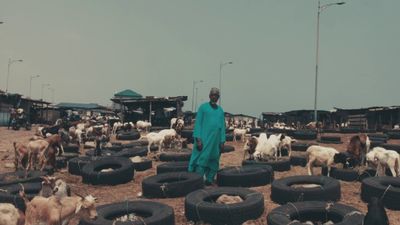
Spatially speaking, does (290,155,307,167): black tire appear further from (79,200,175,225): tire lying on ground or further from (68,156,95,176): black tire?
(79,200,175,225): tire lying on ground

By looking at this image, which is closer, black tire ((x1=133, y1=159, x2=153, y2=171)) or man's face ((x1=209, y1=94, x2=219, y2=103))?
Answer: man's face ((x1=209, y1=94, x2=219, y2=103))

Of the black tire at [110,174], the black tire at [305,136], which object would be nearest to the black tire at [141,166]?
the black tire at [110,174]

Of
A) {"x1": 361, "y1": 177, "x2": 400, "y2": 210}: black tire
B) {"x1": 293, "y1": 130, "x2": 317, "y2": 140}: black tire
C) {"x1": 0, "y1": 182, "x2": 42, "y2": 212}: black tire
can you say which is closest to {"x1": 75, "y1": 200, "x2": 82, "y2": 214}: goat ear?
{"x1": 0, "y1": 182, "x2": 42, "y2": 212}: black tire

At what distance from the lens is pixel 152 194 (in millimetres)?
12055

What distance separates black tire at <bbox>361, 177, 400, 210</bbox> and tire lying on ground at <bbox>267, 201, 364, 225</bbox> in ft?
6.41

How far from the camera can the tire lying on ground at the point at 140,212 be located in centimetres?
847

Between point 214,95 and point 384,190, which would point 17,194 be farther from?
point 384,190

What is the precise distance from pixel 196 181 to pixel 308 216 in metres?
3.73

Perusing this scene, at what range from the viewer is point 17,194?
35.8ft

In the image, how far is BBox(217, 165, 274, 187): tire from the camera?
41.3 ft

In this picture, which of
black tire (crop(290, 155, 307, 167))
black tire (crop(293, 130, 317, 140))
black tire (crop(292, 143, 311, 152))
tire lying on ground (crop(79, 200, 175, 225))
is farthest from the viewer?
black tire (crop(293, 130, 317, 140))

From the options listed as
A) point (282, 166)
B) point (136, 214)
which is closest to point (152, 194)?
point (136, 214)

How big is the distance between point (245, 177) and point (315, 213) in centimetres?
385

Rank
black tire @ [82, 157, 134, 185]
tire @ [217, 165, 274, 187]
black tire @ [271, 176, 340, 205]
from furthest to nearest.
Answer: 1. black tire @ [82, 157, 134, 185]
2. tire @ [217, 165, 274, 187]
3. black tire @ [271, 176, 340, 205]
